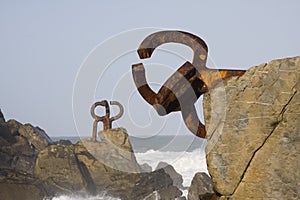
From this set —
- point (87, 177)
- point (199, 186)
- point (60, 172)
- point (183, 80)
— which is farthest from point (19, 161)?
point (183, 80)

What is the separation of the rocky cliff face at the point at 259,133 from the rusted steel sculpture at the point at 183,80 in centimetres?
8

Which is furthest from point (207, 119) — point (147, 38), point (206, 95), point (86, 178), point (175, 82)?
point (86, 178)

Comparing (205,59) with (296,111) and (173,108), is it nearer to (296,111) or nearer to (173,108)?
(173,108)

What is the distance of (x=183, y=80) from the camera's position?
2807 millimetres

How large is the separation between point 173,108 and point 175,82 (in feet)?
0.59

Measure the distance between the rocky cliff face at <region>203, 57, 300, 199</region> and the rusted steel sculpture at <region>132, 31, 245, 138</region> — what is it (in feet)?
0.27

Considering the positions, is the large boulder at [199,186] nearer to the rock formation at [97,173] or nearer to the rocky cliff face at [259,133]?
the rock formation at [97,173]

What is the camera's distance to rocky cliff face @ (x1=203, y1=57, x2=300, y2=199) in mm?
2740

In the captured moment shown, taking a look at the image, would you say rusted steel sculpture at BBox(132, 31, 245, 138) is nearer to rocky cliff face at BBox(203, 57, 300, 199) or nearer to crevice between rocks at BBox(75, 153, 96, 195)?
rocky cliff face at BBox(203, 57, 300, 199)

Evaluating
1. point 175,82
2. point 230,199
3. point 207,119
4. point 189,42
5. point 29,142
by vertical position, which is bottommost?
point 29,142

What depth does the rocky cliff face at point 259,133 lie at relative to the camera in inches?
108

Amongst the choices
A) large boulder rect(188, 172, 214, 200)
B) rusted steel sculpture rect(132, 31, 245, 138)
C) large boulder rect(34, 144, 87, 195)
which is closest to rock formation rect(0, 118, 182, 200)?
large boulder rect(34, 144, 87, 195)

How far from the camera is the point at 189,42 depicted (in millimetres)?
2723

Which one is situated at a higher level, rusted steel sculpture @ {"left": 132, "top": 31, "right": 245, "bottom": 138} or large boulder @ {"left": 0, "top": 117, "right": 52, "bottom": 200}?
rusted steel sculpture @ {"left": 132, "top": 31, "right": 245, "bottom": 138}
